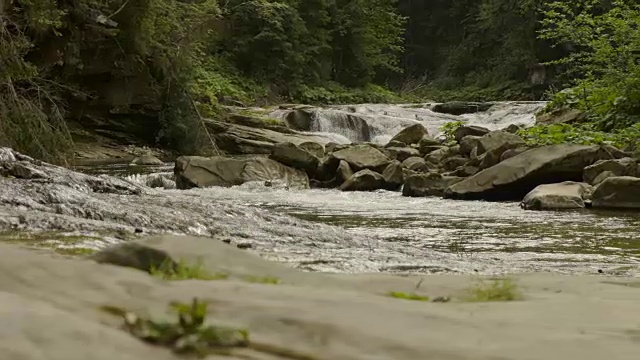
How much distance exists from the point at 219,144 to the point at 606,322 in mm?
19667

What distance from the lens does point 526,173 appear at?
11320 millimetres

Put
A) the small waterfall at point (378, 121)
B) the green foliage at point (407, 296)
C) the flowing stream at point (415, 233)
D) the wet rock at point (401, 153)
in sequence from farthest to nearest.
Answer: the small waterfall at point (378, 121), the wet rock at point (401, 153), the flowing stream at point (415, 233), the green foliage at point (407, 296)

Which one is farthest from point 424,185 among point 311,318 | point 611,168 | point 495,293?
point 311,318

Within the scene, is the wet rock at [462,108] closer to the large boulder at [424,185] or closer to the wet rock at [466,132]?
the wet rock at [466,132]

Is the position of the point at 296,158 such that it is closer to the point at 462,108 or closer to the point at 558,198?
the point at 558,198

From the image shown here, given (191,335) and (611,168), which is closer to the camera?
(191,335)

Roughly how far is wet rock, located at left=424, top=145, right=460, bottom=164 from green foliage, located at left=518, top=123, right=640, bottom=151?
1.41m

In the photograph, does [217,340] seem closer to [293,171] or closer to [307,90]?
[293,171]

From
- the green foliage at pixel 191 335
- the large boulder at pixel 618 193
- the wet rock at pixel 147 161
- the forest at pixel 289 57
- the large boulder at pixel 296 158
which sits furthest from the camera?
the wet rock at pixel 147 161

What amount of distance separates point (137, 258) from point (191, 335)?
1176mm

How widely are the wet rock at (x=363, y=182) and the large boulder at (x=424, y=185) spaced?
1.05 m

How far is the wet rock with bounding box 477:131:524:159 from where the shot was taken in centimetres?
1337

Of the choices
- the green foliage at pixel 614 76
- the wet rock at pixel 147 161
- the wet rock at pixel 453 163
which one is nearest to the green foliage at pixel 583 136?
the green foliage at pixel 614 76

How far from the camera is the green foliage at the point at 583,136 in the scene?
42.2 feet
